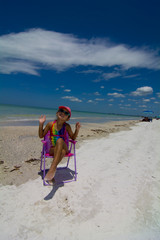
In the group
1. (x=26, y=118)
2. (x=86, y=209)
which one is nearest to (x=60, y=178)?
(x=86, y=209)

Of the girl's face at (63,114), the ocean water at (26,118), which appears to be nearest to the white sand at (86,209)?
the girl's face at (63,114)

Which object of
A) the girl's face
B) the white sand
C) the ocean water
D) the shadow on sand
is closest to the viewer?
the white sand

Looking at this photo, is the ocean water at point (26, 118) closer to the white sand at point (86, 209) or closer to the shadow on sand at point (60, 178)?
the shadow on sand at point (60, 178)

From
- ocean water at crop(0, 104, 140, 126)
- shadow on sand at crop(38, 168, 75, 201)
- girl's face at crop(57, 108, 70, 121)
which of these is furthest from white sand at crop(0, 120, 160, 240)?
ocean water at crop(0, 104, 140, 126)

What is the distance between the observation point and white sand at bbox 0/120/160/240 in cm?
188

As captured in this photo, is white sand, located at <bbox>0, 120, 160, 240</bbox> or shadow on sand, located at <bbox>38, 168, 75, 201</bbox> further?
shadow on sand, located at <bbox>38, 168, 75, 201</bbox>

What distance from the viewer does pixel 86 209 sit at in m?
2.29

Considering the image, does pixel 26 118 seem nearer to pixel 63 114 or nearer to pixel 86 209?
pixel 63 114

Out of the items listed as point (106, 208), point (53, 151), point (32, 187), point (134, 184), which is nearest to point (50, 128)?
point (53, 151)

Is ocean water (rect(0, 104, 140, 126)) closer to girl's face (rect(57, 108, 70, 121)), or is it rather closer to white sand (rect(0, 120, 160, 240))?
girl's face (rect(57, 108, 70, 121))

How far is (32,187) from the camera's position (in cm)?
278

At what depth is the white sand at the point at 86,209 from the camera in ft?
6.15

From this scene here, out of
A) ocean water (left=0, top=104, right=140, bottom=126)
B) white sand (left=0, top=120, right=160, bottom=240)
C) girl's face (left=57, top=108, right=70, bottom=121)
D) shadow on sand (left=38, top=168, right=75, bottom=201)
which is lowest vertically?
white sand (left=0, top=120, right=160, bottom=240)

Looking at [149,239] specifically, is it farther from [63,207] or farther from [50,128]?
[50,128]
